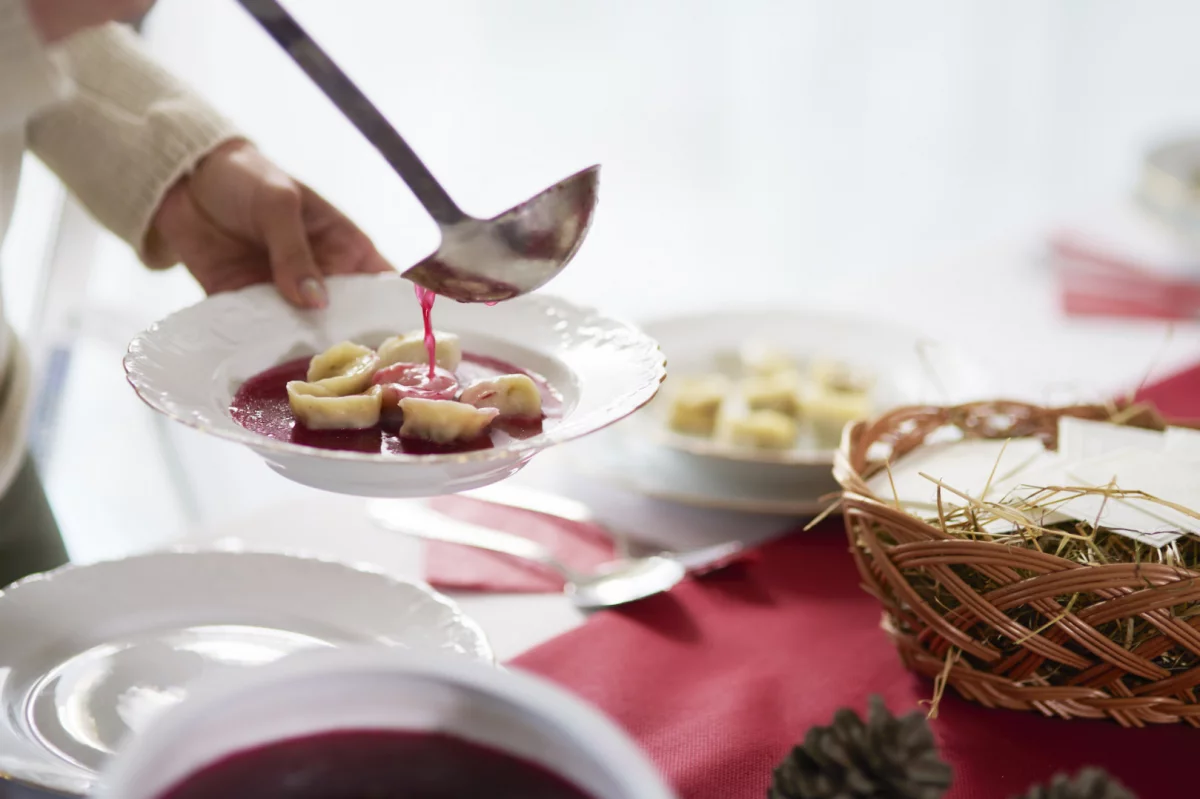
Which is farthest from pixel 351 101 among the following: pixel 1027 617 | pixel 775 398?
pixel 775 398

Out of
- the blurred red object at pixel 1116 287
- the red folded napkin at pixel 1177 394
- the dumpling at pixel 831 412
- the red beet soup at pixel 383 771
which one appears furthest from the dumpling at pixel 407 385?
the blurred red object at pixel 1116 287

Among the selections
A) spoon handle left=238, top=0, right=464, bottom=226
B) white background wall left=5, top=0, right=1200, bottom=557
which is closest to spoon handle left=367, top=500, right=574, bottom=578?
spoon handle left=238, top=0, right=464, bottom=226

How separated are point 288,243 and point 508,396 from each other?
0.26m

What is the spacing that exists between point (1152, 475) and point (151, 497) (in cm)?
128

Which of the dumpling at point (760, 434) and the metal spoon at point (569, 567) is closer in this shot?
the metal spoon at point (569, 567)

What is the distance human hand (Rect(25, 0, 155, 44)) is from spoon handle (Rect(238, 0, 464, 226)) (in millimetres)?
74

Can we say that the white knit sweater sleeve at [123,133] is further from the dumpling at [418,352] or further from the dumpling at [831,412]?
the dumpling at [831,412]

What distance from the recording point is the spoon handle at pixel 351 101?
650 millimetres

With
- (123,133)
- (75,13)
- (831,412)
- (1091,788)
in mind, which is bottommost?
(831,412)

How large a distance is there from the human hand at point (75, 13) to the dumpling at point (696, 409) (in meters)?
0.68

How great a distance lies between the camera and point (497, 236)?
723 millimetres

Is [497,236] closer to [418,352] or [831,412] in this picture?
[418,352]

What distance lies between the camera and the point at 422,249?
2639 millimetres

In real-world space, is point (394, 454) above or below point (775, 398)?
above
